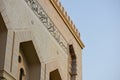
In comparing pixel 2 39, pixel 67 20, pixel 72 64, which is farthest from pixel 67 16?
pixel 2 39

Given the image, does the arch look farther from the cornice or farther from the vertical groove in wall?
the vertical groove in wall

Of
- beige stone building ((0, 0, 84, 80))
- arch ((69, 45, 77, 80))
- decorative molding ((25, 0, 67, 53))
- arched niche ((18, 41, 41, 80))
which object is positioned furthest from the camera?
arch ((69, 45, 77, 80))

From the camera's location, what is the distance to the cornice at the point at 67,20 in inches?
381

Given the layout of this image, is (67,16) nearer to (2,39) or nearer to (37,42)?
(37,42)

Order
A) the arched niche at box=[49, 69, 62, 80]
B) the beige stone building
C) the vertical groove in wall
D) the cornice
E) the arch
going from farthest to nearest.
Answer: the arch → the cornice → the arched niche at box=[49, 69, 62, 80] → the beige stone building → the vertical groove in wall

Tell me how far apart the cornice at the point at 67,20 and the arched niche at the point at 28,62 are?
1.77 m

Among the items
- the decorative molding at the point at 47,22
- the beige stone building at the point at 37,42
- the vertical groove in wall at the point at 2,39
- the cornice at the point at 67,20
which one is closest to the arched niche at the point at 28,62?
the beige stone building at the point at 37,42

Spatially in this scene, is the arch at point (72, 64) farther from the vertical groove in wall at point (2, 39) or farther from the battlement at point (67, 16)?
the vertical groove in wall at point (2, 39)

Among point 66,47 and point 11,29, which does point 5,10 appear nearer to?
Result: point 11,29

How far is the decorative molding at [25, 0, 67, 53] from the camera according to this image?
325 inches

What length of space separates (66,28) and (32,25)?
2397 mm

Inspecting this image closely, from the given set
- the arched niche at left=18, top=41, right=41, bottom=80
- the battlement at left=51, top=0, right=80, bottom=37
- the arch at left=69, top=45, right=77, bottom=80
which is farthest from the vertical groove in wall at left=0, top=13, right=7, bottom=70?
the arch at left=69, top=45, right=77, bottom=80

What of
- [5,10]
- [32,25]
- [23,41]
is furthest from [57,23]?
[5,10]

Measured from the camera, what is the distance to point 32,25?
808cm
